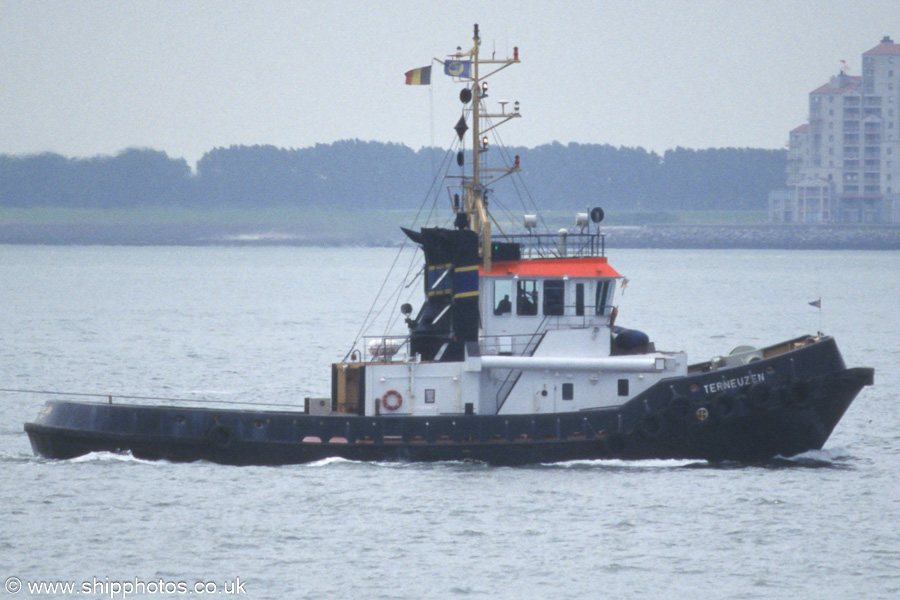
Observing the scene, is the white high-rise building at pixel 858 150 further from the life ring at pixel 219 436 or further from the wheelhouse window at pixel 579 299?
the life ring at pixel 219 436

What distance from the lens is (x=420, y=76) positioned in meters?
26.4

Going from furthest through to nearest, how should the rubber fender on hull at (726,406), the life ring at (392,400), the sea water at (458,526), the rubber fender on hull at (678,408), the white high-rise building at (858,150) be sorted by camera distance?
the white high-rise building at (858,150), the life ring at (392,400), the rubber fender on hull at (726,406), the rubber fender on hull at (678,408), the sea water at (458,526)

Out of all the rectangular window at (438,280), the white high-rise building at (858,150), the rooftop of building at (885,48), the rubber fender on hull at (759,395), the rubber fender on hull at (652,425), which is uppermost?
the rooftop of building at (885,48)

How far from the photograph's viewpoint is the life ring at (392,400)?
25470mm

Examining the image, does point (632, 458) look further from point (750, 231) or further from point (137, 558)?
point (750, 231)

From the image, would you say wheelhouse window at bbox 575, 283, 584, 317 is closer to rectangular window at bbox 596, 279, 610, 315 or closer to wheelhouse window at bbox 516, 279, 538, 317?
rectangular window at bbox 596, 279, 610, 315

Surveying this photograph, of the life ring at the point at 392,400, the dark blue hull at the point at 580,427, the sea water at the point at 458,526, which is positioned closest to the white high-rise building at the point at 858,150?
the sea water at the point at 458,526

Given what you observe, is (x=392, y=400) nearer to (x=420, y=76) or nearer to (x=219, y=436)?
(x=219, y=436)

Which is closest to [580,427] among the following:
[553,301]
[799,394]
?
[553,301]

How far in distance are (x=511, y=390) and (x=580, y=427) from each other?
153 cm

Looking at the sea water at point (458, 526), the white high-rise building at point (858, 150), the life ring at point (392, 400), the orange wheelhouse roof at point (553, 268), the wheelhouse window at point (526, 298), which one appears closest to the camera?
the sea water at point (458, 526)

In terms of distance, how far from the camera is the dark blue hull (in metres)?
25.0

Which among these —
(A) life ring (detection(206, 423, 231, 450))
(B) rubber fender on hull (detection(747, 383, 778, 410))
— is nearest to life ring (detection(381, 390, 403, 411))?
(A) life ring (detection(206, 423, 231, 450))

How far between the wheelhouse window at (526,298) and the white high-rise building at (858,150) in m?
165
